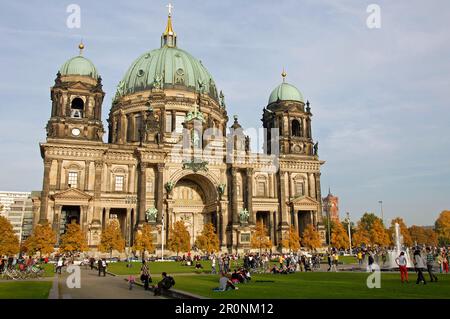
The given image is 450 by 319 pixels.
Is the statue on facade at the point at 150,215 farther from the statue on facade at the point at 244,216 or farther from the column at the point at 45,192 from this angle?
the statue on facade at the point at 244,216

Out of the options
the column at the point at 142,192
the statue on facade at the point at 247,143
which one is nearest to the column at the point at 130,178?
the column at the point at 142,192

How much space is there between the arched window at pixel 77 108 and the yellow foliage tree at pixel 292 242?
118 ft

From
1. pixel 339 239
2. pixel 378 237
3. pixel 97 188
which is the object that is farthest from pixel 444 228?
pixel 97 188

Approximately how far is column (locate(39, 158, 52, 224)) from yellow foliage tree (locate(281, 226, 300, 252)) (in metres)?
34.0

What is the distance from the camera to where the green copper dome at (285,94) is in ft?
247

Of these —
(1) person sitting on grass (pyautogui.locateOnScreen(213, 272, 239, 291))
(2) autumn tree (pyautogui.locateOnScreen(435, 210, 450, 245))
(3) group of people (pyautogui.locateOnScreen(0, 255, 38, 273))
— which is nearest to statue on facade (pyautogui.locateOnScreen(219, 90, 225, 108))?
(3) group of people (pyautogui.locateOnScreen(0, 255, 38, 273))

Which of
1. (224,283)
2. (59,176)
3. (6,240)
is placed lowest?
(224,283)

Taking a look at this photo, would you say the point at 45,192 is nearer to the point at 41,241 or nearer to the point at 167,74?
the point at 41,241

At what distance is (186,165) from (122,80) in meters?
26.0

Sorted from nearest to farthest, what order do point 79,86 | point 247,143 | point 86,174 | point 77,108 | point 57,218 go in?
1. point 57,218
2. point 86,174
3. point 79,86
4. point 77,108
5. point 247,143

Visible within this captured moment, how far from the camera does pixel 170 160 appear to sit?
65750 mm

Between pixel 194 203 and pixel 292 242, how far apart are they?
58.3 feet

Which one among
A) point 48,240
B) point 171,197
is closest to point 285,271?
point 48,240

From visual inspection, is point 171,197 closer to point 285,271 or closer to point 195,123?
point 195,123
